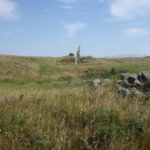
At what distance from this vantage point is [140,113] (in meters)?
8.68

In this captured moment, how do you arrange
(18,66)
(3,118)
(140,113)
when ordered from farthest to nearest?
(18,66) < (140,113) < (3,118)

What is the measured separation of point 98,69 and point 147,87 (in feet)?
115

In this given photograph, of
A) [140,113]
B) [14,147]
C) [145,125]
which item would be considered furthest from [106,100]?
[14,147]

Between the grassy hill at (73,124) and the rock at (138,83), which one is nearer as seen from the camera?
the grassy hill at (73,124)

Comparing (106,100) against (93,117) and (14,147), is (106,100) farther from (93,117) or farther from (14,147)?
(14,147)

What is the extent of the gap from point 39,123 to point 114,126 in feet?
4.62

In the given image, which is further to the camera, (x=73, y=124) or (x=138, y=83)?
(x=138, y=83)

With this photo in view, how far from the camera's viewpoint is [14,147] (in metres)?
6.80

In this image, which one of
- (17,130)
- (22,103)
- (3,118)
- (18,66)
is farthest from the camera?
(18,66)

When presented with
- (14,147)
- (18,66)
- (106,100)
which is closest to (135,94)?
(106,100)

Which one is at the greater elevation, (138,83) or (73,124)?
(138,83)

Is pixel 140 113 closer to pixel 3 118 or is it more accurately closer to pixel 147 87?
pixel 3 118

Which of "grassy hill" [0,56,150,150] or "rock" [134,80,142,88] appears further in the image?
"rock" [134,80,142,88]

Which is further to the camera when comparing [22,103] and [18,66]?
[18,66]
